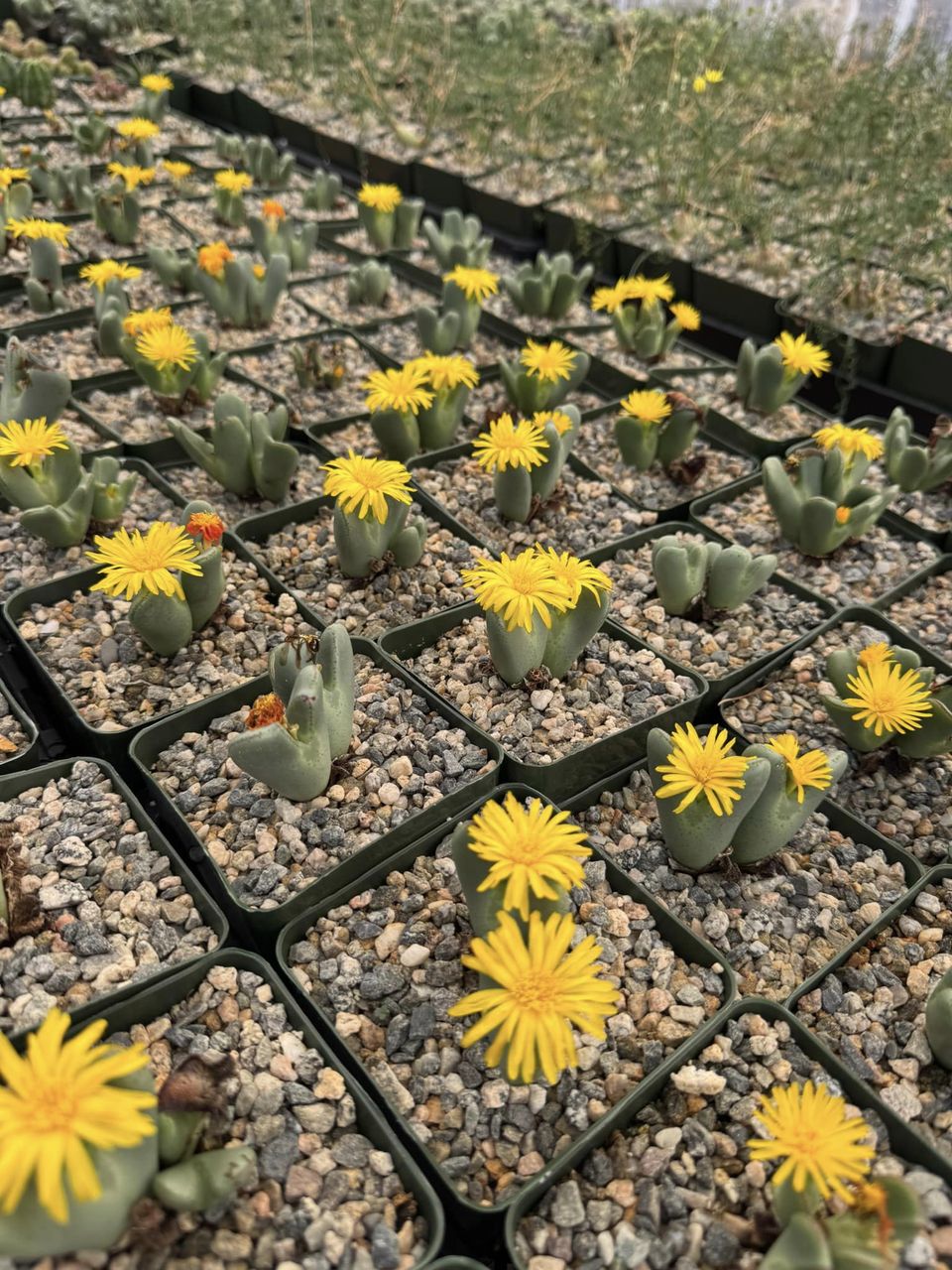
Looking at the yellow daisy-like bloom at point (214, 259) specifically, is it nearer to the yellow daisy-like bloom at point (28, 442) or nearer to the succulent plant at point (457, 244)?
the succulent plant at point (457, 244)

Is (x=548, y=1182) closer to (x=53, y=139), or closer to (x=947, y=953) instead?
(x=947, y=953)

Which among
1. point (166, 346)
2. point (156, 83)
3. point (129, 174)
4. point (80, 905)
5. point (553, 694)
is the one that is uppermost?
point (156, 83)

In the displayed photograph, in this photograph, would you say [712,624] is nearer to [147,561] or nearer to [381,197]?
[147,561]

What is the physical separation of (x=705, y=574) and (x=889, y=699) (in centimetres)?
46

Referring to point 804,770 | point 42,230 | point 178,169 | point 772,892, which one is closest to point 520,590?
point 804,770

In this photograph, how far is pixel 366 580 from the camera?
6.29 feet

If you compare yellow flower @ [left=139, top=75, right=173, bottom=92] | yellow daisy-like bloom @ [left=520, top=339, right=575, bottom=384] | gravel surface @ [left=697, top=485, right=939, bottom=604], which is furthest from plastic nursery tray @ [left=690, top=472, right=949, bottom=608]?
yellow flower @ [left=139, top=75, right=173, bottom=92]

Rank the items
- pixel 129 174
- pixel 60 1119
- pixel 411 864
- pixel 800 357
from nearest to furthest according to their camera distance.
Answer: pixel 60 1119 → pixel 411 864 → pixel 800 357 → pixel 129 174

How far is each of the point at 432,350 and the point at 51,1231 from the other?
2.20m

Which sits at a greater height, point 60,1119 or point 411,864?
Result: point 60,1119

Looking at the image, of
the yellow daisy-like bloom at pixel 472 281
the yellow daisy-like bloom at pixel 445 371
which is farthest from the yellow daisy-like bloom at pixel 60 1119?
the yellow daisy-like bloom at pixel 472 281

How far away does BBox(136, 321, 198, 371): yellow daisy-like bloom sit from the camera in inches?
87.0

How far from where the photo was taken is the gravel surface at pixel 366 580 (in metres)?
1.85

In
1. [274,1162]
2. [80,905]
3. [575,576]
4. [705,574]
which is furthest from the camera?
[705,574]
